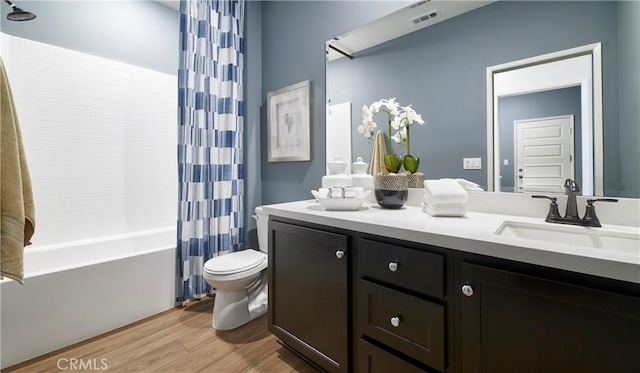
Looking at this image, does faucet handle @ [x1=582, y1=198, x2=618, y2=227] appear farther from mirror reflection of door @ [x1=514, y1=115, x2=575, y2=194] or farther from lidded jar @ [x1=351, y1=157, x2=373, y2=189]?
lidded jar @ [x1=351, y1=157, x2=373, y2=189]

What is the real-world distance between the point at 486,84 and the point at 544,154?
0.43 metres

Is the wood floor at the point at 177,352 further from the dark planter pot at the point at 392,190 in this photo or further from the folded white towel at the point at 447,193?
the folded white towel at the point at 447,193

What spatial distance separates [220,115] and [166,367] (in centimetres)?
177

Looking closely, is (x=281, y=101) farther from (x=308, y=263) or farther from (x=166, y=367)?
(x=166, y=367)

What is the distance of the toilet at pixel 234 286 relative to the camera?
5.58 feet

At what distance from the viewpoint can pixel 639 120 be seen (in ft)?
3.23

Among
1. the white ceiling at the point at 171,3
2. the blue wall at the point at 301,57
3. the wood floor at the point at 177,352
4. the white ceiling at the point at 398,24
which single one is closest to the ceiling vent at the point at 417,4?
the white ceiling at the point at 398,24

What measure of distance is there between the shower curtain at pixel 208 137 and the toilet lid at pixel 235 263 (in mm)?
336

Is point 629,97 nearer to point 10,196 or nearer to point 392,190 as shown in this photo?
point 392,190

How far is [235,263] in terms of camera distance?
1802 mm

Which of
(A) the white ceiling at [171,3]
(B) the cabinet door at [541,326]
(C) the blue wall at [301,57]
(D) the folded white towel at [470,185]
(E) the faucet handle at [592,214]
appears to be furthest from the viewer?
(A) the white ceiling at [171,3]

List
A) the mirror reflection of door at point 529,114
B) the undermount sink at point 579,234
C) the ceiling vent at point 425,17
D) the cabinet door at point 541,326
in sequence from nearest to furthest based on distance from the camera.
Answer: the cabinet door at point 541,326, the undermount sink at point 579,234, the mirror reflection of door at point 529,114, the ceiling vent at point 425,17

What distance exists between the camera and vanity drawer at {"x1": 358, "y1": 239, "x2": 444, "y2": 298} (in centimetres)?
86

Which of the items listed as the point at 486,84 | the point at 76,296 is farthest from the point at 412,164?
the point at 76,296
